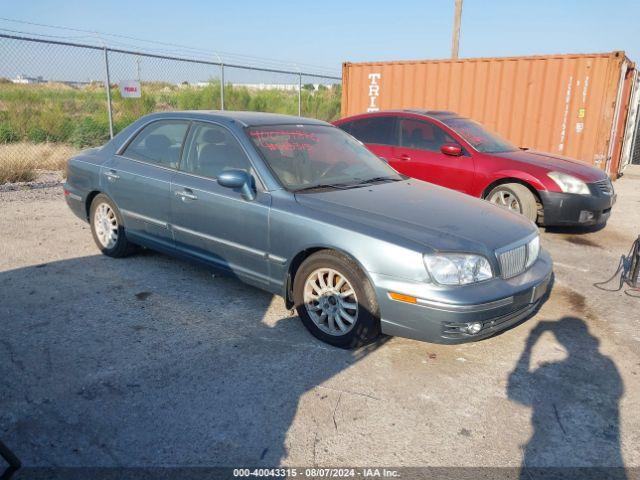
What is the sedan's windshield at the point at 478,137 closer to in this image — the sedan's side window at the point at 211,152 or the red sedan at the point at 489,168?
the red sedan at the point at 489,168

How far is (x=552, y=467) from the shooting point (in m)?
2.51

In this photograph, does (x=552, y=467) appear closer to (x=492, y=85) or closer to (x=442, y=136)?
(x=442, y=136)

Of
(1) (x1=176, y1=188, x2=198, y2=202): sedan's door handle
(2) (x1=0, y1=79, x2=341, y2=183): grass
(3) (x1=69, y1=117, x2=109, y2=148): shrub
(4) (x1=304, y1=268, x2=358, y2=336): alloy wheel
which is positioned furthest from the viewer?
(3) (x1=69, y1=117, x2=109, y2=148): shrub

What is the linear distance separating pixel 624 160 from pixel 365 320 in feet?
40.5

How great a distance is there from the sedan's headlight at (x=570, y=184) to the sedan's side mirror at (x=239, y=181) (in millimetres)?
4321

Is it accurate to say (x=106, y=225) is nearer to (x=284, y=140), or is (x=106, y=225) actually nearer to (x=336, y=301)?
(x=284, y=140)

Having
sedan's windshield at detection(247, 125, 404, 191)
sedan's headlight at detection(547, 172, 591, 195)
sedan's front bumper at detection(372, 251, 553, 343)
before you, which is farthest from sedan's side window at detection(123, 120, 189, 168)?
sedan's headlight at detection(547, 172, 591, 195)

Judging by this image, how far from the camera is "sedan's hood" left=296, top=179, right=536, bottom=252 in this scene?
10.9ft

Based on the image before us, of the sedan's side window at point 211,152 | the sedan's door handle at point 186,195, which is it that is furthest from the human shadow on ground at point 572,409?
the sedan's door handle at point 186,195

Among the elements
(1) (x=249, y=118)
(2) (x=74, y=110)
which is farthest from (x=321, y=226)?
(2) (x=74, y=110)

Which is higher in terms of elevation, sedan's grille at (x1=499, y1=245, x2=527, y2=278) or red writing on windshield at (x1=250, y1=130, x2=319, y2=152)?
red writing on windshield at (x1=250, y1=130, x2=319, y2=152)

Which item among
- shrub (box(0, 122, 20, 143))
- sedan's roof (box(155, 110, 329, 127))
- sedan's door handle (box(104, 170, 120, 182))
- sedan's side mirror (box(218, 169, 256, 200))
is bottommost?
shrub (box(0, 122, 20, 143))

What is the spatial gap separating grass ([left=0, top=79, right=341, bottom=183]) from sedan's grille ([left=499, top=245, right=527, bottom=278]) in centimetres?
901

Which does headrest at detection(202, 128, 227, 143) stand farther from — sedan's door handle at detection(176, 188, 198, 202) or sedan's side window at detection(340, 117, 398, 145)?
sedan's side window at detection(340, 117, 398, 145)
